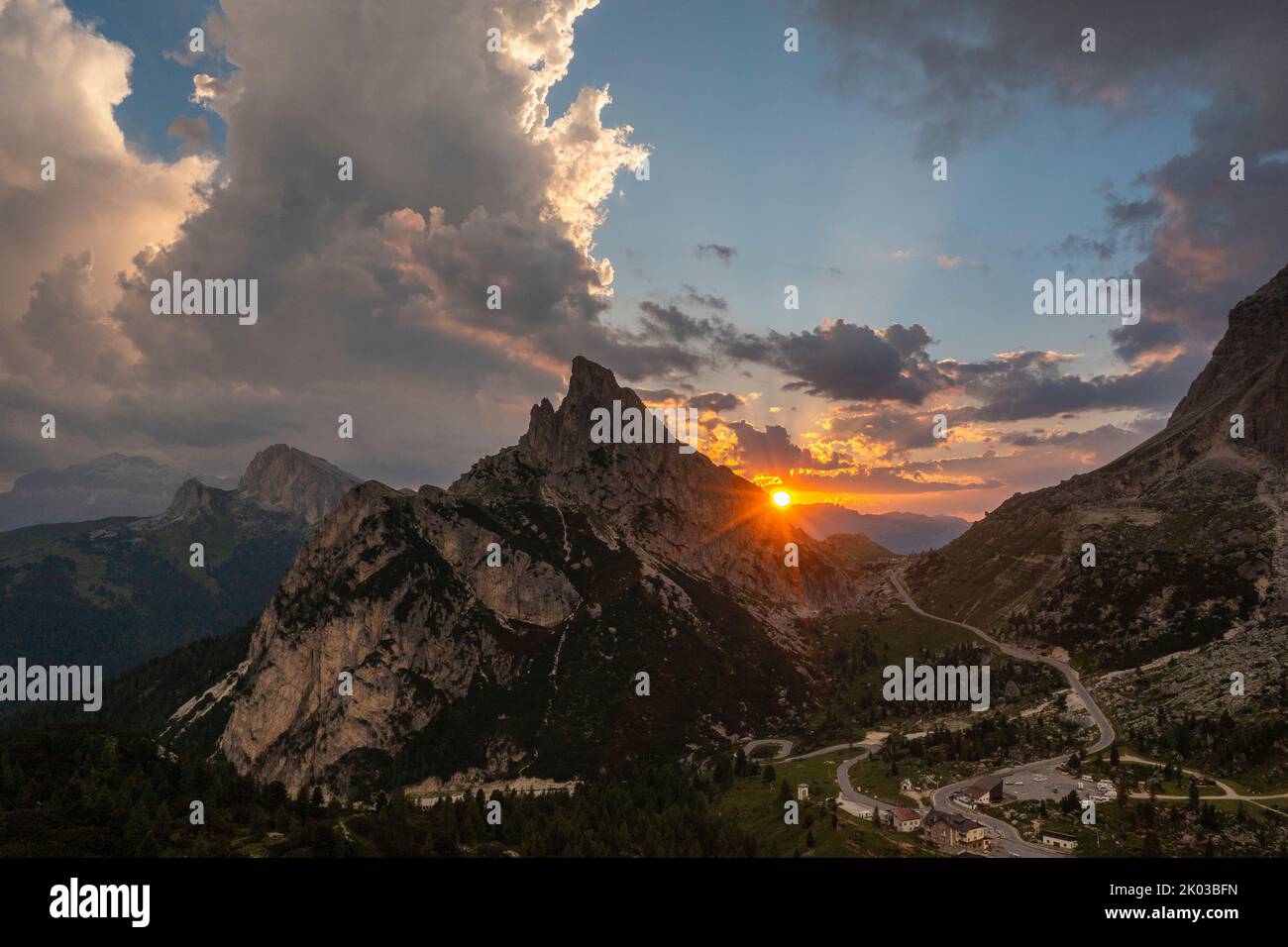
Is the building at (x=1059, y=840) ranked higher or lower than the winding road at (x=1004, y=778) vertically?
higher

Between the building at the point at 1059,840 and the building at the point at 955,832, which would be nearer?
the building at the point at 1059,840

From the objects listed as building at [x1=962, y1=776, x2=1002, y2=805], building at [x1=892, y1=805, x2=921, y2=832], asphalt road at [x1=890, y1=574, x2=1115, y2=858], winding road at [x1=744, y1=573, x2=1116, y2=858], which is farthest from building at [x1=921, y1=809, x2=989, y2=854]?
building at [x1=962, y1=776, x2=1002, y2=805]

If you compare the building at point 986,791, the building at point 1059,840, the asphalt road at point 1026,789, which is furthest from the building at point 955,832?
the building at point 986,791

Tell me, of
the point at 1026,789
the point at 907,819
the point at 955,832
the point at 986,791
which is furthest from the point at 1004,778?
the point at 955,832

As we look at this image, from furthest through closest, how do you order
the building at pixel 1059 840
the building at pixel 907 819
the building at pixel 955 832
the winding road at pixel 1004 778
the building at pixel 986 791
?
the building at pixel 986 791 < the building at pixel 907 819 < the building at pixel 955 832 < the building at pixel 1059 840 < the winding road at pixel 1004 778

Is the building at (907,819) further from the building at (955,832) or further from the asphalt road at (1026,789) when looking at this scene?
the asphalt road at (1026,789)

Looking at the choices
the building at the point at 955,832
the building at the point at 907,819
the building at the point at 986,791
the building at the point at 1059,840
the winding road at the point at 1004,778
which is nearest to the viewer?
the winding road at the point at 1004,778

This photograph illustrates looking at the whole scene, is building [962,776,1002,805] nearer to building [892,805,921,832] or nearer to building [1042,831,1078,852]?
building [892,805,921,832]
